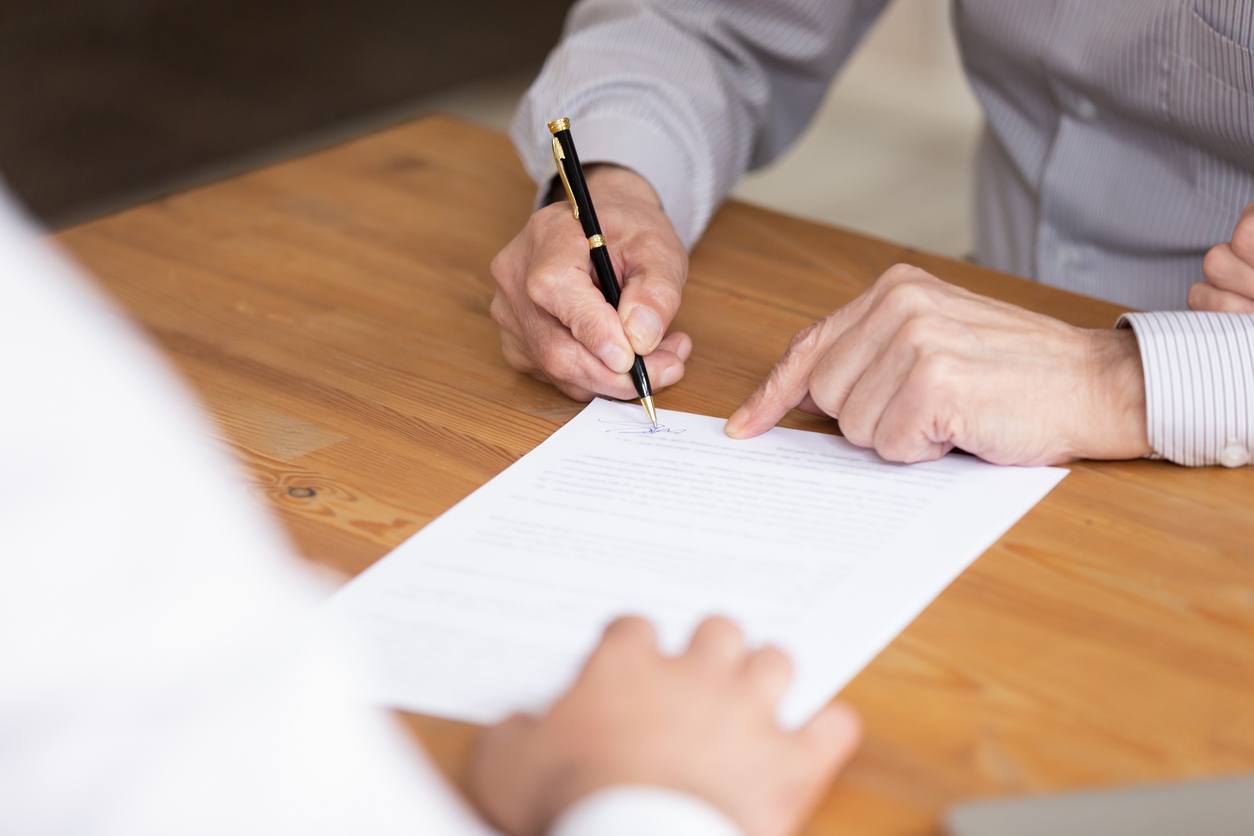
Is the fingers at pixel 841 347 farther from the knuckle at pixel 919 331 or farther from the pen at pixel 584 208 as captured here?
the pen at pixel 584 208

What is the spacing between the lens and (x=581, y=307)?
982 millimetres

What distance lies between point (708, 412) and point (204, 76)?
3960mm

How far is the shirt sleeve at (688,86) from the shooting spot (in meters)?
1.26

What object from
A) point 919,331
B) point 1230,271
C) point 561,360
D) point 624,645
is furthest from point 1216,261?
point 624,645

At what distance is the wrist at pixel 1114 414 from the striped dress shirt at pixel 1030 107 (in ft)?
1.29

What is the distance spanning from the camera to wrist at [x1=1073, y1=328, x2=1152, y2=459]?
2.83ft

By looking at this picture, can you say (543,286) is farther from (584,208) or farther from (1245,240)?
(1245,240)

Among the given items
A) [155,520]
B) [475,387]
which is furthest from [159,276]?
[155,520]

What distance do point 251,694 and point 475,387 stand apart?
0.60 metres

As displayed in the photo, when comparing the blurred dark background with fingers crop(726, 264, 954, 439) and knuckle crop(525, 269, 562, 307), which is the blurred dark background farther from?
fingers crop(726, 264, 954, 439)

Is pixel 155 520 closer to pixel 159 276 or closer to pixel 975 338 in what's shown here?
pixel 975 338

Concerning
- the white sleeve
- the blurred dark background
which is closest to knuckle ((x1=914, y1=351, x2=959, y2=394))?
the white sleeve

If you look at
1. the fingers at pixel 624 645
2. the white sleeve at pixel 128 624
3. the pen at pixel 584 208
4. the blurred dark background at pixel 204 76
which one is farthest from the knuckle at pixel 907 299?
the blurred dark background at pixel 204 76

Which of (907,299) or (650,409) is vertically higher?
(907,299)
